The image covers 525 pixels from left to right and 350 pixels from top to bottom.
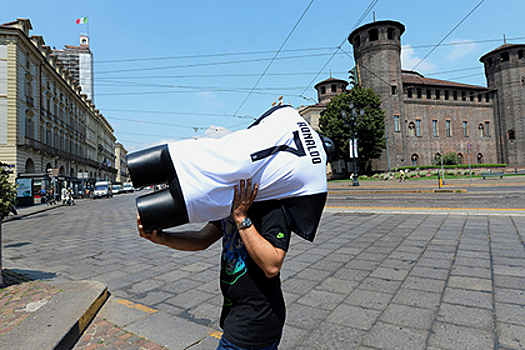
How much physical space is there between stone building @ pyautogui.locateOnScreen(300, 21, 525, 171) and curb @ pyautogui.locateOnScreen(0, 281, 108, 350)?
44352 millimetres

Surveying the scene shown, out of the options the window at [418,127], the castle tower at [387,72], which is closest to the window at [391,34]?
the castle tower at [387,72]

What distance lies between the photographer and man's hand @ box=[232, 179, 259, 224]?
1088 millimetres

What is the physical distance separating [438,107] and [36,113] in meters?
54.3

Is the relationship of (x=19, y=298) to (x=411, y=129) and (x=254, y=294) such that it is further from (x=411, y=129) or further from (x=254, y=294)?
(x=411, y=129)

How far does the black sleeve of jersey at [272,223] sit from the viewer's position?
44.9 inches

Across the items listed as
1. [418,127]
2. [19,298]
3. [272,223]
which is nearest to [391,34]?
[418,127]

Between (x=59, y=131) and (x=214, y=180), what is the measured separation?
45.4m

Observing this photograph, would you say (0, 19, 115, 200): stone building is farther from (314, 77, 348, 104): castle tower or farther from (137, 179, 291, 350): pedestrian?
(314, 77, 348, 104): castle tower

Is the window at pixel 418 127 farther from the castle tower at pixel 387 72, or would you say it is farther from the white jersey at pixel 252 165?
the white jersey at pixel 252 165

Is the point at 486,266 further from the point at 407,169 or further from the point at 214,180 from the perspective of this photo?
the point at 407,169

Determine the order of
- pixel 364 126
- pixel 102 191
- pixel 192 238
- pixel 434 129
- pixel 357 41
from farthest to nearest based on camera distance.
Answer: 1. pixel 434 129
2. pixel 357 41
3. pixel 102 191
4. pixel 364 126
5. pixel 192 238

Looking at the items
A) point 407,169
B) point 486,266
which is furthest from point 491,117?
point 486,266

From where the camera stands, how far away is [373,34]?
4375cm

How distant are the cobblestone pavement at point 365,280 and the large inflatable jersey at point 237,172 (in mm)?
1765
